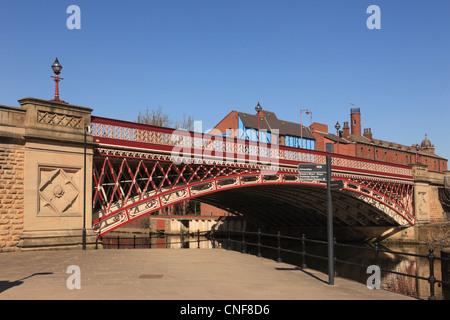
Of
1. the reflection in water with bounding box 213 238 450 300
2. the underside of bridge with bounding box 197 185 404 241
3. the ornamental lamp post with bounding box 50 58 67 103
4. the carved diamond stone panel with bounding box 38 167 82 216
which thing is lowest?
the reflection in water with bounding box 213 238 450 300

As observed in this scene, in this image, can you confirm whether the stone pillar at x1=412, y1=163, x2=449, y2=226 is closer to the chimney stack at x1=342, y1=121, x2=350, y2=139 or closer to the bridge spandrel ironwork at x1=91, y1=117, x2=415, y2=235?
Result: the bridge spandrel ironwork at x1=91, y1=117, x2=415, y2=235

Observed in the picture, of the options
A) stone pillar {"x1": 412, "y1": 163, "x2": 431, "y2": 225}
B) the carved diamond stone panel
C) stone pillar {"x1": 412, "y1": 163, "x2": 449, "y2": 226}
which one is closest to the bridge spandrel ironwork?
stone pillar {"x1": 412, "y1": 163, "x2": 431, "y2": 225}

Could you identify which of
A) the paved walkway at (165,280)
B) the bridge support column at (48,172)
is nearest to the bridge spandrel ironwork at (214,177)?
the bridge support column at (48,172)

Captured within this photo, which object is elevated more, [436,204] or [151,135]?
[151,135]

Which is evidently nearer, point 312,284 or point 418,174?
point 312,284

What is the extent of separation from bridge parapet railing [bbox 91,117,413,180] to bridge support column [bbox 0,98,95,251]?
138 centimetres

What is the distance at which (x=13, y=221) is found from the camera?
667 inches

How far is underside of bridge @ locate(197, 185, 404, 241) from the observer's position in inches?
1608

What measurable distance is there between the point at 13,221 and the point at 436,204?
139 feet

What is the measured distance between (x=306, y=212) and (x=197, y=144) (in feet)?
91.9
